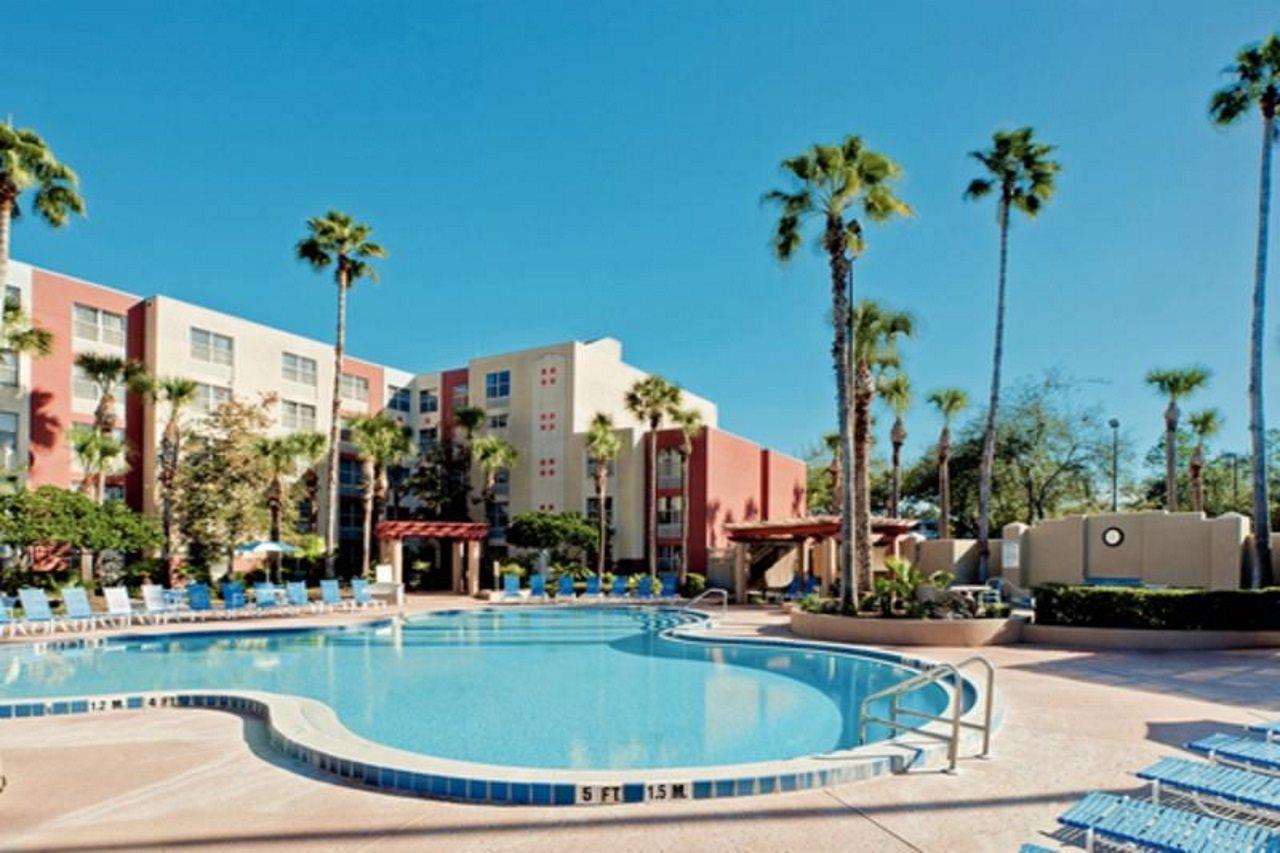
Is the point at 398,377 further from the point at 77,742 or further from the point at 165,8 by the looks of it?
the point at 77,742

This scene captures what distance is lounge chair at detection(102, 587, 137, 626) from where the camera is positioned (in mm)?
19500

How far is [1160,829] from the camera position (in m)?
4.31

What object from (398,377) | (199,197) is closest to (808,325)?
(199,197)

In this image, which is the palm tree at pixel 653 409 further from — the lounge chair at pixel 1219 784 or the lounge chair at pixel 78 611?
the lounge chair at pixel 1219 784

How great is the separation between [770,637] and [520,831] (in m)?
12.7

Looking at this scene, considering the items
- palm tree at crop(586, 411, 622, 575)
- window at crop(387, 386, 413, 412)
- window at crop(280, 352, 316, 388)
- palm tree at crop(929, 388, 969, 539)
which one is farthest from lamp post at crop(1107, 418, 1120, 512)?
window at crop(280, 352, 316, 388)

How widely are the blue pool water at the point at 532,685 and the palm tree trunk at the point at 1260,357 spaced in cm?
1309

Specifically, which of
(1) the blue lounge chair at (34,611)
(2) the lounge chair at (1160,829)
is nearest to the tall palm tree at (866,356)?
(2) the lounge chair at (1160,829)

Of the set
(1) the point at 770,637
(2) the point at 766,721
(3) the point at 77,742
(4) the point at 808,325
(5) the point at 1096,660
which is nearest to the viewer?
(3) the point at 77,742

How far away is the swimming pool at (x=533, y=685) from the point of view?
898 cm

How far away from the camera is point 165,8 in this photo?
1454cm

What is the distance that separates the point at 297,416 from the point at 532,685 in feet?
93.3

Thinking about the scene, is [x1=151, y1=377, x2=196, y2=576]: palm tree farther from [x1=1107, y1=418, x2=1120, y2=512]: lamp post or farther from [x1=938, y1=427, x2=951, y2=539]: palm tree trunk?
[x1=1107, y1=418, x2=1120, y2=512]: lamp post

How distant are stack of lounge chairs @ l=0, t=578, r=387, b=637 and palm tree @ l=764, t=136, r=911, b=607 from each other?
1540 cm
